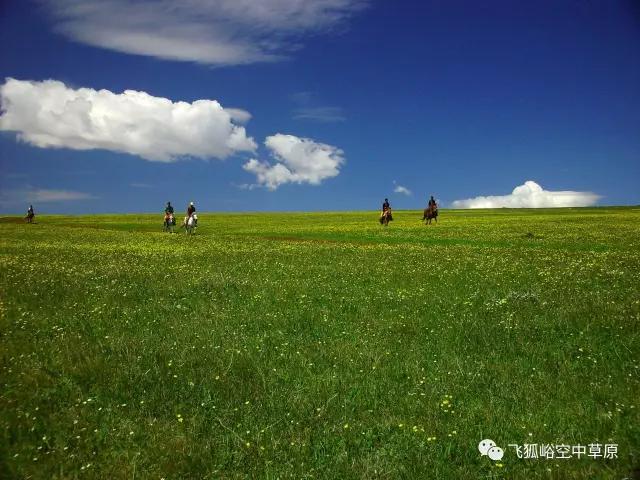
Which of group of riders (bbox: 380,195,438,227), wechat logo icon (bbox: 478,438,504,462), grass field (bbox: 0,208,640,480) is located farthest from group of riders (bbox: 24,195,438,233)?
wechat logo icon (bbox: 478,438,504,462)

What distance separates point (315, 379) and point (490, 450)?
3.44m

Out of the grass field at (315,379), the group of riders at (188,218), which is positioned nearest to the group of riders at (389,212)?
the group of riders at (188,218)

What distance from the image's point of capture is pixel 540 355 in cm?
1027

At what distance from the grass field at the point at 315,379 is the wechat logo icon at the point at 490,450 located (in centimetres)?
9

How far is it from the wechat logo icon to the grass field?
0.30 ft

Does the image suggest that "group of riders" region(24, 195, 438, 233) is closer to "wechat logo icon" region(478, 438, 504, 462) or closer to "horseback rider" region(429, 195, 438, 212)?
"horseback rider" region(429, 195, 438, 212)

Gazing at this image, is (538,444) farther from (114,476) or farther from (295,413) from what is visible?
(114,476)

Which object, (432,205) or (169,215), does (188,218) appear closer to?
(169,215)

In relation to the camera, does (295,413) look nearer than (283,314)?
Yes

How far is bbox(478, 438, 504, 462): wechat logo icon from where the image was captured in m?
6.51

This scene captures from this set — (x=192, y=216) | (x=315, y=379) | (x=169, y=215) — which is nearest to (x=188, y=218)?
(x=192, y=216)

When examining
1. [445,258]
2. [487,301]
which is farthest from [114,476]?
[445,258]

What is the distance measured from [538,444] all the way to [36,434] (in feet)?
23.9

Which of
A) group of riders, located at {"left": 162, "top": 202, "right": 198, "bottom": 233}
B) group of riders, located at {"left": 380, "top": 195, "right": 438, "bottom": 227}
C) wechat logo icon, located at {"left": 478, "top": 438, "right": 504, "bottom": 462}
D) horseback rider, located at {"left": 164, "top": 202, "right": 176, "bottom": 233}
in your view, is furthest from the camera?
group of riders, located at {"left": 380, "top": 195, "right": 438, "bottom": 227}
